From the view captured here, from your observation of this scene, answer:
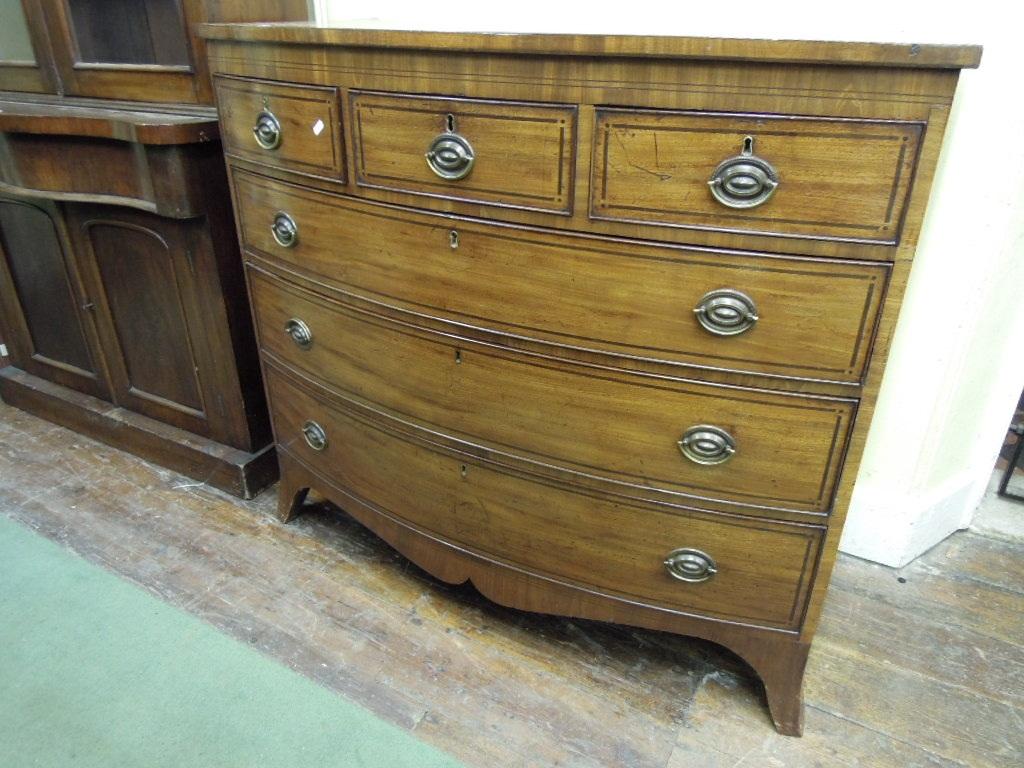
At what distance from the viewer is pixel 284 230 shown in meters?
1.34

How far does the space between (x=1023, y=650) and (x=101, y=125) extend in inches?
87.1

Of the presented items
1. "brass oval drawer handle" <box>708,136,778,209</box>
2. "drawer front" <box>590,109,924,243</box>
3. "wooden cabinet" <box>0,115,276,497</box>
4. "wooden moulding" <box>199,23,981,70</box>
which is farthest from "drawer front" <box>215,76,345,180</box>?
"brass oval drawer handle" <box>708,136,778,209</box>

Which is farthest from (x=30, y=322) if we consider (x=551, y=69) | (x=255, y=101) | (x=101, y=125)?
(x=551, y=69)

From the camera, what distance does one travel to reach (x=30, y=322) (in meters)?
2.18

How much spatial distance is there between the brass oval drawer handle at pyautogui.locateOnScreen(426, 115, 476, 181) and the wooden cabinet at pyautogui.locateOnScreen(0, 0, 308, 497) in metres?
0.72

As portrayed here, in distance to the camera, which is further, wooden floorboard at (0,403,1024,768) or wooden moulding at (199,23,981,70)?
wooden floorboard at (0,403,1024,768)

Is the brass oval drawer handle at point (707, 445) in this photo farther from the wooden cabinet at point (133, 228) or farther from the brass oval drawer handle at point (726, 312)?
the wooden cabinet at point (133, 228)

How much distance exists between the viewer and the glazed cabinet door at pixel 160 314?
1709mm

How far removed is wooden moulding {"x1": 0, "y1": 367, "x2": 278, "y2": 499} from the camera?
188 centimetres

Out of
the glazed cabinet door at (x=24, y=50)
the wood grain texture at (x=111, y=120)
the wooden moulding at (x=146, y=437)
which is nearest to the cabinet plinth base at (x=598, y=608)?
the wooden moulding at (x=146, y=437)

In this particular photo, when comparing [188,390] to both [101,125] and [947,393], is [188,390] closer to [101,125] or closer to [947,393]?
[101,125]

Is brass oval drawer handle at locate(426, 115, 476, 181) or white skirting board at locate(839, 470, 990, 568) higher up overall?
brass oval drawer handle at locate(426, 115, 476, 181)

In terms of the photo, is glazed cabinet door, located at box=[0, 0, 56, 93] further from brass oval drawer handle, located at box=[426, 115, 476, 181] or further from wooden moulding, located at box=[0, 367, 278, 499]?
brass oval drawer handle, located at box=[426, 115, 476, 181]

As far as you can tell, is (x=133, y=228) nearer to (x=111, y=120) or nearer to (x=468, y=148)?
(x=111, y=120)
